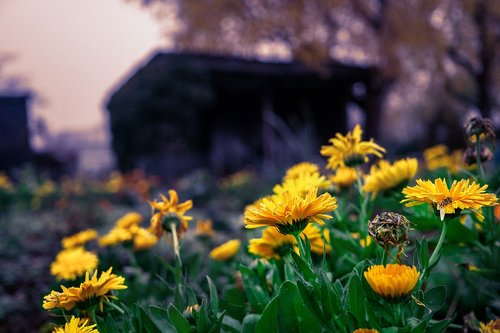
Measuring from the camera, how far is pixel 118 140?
35.7 feet

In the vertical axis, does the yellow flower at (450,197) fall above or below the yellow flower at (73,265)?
above

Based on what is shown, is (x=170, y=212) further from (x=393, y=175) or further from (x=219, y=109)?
(x=219, y=109)

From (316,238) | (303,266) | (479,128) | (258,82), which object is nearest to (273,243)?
(316,238)

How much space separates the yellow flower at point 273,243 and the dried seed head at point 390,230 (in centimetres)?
31

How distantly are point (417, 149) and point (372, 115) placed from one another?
126 cm

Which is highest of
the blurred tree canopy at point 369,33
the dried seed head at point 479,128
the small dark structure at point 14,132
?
the blurred tree canopy at point 369,33

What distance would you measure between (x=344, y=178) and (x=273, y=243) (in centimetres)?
34

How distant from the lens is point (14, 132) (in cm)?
1327

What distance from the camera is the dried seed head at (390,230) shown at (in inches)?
28.6

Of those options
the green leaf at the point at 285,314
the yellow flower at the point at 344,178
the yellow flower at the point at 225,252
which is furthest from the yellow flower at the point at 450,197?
the yellow flower at the point at 225,252

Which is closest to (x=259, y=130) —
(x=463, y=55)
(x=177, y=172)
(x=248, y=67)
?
(x=248, y=67)

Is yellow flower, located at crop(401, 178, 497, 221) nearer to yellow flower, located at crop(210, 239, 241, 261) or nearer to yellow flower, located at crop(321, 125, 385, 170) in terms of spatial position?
yellow flower, located at crop(321, 125, 385, 170)

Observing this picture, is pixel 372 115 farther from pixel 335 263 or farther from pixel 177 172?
pixel 335 263

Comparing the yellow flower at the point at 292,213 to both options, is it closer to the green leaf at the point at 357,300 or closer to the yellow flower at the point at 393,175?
the green leaf at the point at 357,300
